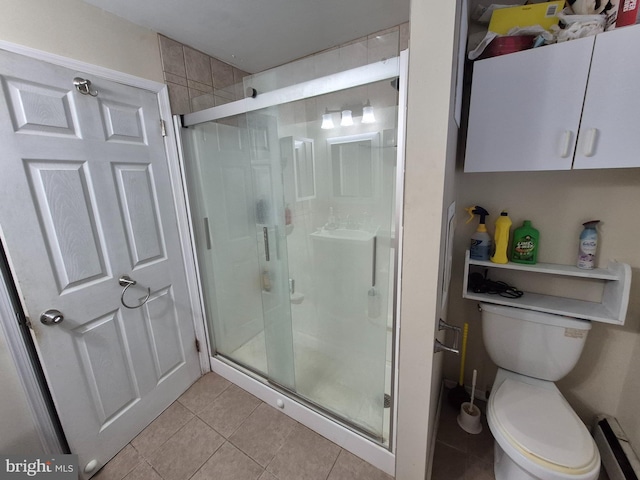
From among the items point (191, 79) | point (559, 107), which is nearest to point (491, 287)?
point (559, 107)

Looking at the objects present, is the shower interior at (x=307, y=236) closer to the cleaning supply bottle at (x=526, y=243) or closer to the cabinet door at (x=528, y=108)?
the cabinet door at (x=528, y=108)

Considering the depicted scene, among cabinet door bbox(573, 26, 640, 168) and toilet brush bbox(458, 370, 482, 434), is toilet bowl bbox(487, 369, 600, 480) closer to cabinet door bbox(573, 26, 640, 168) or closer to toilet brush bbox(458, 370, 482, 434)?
toilet brush bbox(458, 370, 482, 434)

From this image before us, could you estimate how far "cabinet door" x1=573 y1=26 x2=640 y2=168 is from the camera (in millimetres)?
873

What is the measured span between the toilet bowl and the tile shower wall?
2007mm

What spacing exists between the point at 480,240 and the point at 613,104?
0.69 m

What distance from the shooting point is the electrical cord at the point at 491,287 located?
4.36 feet

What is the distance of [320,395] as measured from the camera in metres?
1.53

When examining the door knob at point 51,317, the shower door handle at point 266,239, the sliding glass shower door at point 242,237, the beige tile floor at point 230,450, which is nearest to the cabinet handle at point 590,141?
the sliding glass shower door at point 242,237

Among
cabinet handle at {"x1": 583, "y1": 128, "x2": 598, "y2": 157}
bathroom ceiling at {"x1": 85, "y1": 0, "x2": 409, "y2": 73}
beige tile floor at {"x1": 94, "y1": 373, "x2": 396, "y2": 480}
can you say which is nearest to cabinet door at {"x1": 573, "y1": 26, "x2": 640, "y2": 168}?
cabinet handle at {"x1": 583, "y1": 128, "x2": 598, "y2": 157}

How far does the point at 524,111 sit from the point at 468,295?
2.91 feet

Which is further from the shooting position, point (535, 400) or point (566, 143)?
point (535, 400)

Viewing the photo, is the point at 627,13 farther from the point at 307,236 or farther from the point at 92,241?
the point at 92,241

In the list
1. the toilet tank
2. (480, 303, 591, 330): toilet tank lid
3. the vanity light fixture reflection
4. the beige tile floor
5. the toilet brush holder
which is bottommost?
the beige tile floor

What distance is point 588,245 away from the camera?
1143 mm
